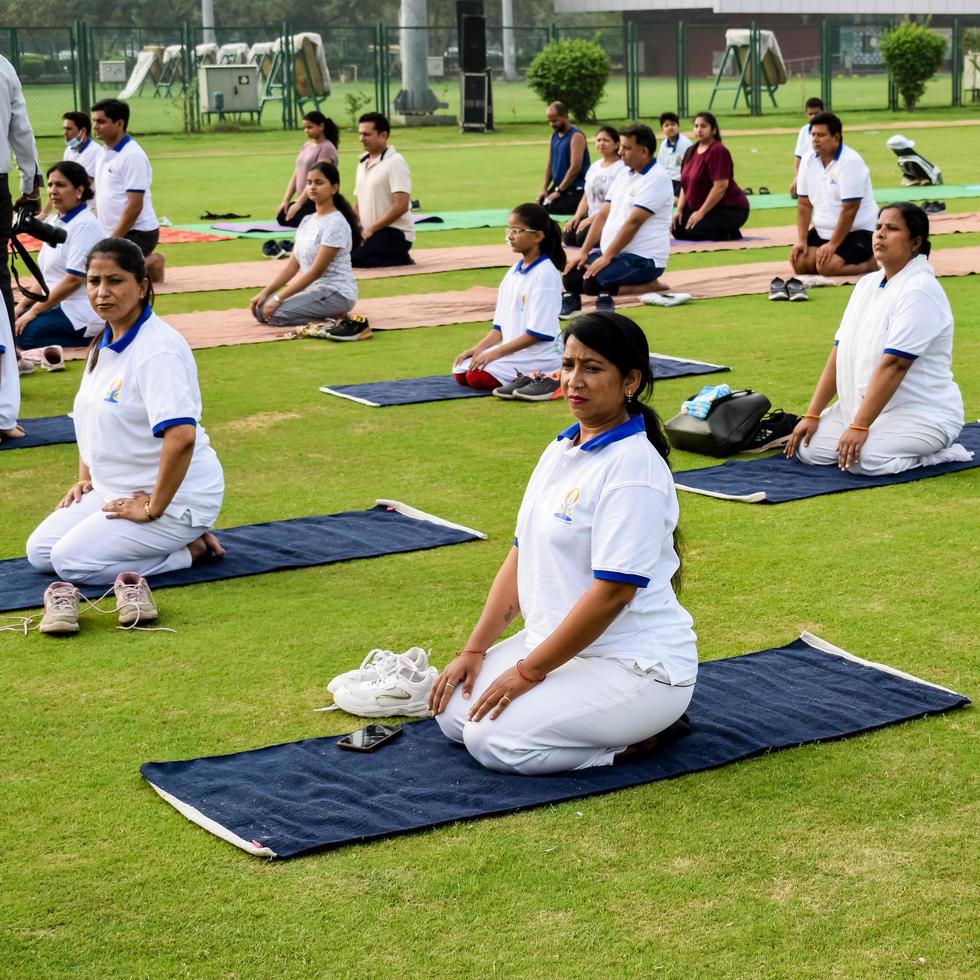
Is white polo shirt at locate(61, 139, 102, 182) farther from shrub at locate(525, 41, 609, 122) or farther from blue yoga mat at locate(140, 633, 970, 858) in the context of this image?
shrub at locate(525, 41, 609, 122)

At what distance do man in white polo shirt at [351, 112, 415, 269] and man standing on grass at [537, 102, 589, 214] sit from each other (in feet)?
9.28

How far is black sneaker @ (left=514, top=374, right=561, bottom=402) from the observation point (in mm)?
9219

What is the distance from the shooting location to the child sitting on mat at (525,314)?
8883 mm

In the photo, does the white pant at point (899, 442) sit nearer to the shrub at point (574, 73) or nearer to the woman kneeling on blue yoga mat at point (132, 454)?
the woman kneeling on blue yoga mat at point (132, 454)

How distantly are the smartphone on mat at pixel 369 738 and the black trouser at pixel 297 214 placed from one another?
11.8 meters

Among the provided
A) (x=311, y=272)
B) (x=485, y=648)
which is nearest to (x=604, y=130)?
(x=311, y=272)

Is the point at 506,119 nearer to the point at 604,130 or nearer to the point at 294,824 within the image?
A: the point at 604,130

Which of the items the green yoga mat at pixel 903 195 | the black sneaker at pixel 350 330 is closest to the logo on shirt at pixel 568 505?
the black sneaker at pixel 350 330

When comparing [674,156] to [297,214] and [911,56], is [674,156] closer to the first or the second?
[297,214]

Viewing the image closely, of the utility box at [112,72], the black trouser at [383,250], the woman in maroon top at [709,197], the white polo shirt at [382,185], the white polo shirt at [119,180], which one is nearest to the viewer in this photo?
the white polo shirt at [119,180]

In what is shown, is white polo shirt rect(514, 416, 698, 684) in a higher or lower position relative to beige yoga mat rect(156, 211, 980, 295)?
lower

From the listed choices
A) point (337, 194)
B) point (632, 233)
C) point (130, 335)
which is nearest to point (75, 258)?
point (337, 194)

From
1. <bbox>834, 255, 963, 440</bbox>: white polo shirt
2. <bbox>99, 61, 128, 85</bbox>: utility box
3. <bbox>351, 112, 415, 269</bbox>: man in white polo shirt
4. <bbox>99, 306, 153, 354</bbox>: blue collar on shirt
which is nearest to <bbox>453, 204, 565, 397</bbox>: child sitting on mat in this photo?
<bbox>834, 255, 963, 440</bbox>: white polo shirt

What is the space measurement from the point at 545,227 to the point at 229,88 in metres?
27.4
